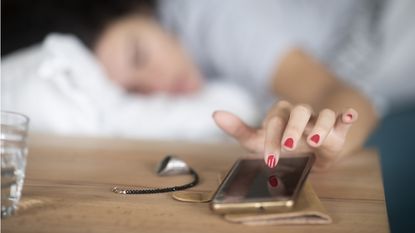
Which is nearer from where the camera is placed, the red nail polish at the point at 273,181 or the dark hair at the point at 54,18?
the red nail polish at the point at 273,181

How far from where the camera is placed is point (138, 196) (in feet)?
2.15

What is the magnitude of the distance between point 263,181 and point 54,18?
0.92m

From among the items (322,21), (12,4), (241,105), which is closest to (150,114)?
(241,105)

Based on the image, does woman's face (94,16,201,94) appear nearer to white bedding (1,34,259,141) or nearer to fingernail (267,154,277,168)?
white bedding (1,34,259,141)

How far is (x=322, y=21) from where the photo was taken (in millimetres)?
1542

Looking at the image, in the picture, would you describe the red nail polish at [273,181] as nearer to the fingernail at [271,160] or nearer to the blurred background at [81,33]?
the fingernail at [271,160]

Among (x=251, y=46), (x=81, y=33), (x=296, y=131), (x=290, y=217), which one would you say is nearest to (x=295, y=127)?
(x=296, y=131)

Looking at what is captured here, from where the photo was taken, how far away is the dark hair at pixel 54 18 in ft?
4.49

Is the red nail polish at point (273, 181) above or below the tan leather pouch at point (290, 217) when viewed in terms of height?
above

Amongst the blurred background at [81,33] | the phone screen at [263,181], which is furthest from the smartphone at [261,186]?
the blurred background at [81,33]

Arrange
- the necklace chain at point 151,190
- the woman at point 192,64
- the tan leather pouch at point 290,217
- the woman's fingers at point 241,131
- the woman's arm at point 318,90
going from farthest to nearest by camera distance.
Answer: the woman at point 192,64
the woman's arm at point 318,90
the woman's fingers at point 241,131
the necklace chain at point 151,190
the tan leather pouch at point 290,217

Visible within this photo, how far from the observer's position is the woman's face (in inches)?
54.3

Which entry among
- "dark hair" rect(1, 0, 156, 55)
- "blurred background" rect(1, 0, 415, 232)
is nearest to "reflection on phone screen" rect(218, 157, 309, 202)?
"blurred background" rect(1, 0, 415, 232)

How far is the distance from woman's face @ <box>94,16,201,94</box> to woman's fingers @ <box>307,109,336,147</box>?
0.74m
